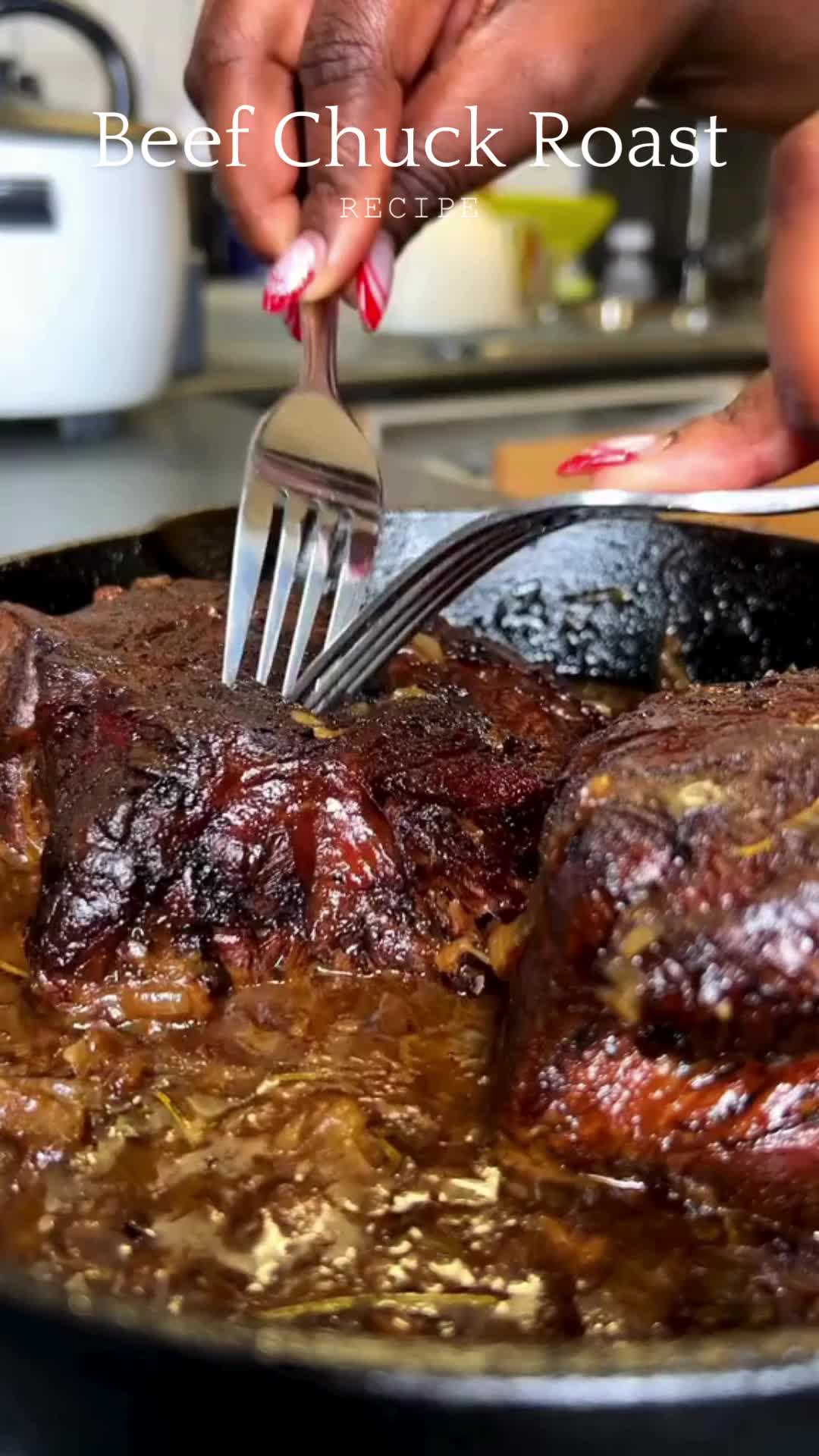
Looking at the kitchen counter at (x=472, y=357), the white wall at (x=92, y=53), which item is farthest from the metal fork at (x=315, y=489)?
the white wall at (x=92, y=53)

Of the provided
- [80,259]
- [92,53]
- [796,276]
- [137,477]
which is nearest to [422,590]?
[796,276]

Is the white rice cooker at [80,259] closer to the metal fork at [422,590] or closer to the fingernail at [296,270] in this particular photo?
the fingernail at [296,270]

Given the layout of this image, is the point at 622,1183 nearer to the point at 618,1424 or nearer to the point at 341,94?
the point at 618,1424

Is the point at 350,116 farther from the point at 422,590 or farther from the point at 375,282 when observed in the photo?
the point at 422,590

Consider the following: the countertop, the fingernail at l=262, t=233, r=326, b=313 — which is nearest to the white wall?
the countertop

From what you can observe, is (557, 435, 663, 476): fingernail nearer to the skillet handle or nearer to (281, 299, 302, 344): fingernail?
(281, 299, 302, 344): fingernail

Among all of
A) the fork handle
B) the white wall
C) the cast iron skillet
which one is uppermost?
the white wall

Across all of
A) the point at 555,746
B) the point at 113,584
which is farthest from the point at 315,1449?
the point at 113,584
